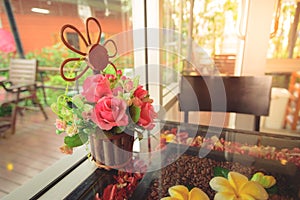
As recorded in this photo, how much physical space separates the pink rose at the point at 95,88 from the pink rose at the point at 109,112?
0.02m

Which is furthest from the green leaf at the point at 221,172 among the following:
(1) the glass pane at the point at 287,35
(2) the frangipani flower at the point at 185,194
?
(1) the glass pane at the point at 287,35

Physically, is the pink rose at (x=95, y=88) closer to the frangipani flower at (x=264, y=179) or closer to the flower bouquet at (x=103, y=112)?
the flower bouquet at (x=103, y=112)

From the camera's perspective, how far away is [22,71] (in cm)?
232

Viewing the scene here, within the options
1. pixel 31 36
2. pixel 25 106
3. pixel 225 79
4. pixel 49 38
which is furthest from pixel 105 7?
pixel 25 106

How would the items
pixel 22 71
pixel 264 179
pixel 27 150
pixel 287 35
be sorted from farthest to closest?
pixel 22 71, pixel 27 150, pixel 287 35, pixel 264 179

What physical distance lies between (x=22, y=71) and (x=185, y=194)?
7.91 feet

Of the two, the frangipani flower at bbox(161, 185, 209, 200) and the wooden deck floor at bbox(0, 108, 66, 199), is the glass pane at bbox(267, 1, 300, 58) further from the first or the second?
the wooden deck floor at bbox(0, 108, 66, 199)

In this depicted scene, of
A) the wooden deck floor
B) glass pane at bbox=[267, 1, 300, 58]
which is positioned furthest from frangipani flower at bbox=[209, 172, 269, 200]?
glass pane at bbox=[267, 1, 300, 58]

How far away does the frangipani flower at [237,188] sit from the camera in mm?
566

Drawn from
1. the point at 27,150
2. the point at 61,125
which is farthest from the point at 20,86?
the point at 61,125

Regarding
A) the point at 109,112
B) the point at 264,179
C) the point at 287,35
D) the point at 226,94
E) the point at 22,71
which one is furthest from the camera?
the point at 22,71

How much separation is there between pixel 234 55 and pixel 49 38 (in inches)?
61.7

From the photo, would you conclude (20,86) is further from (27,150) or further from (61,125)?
(61,125)

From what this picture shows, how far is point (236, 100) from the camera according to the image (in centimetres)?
137
